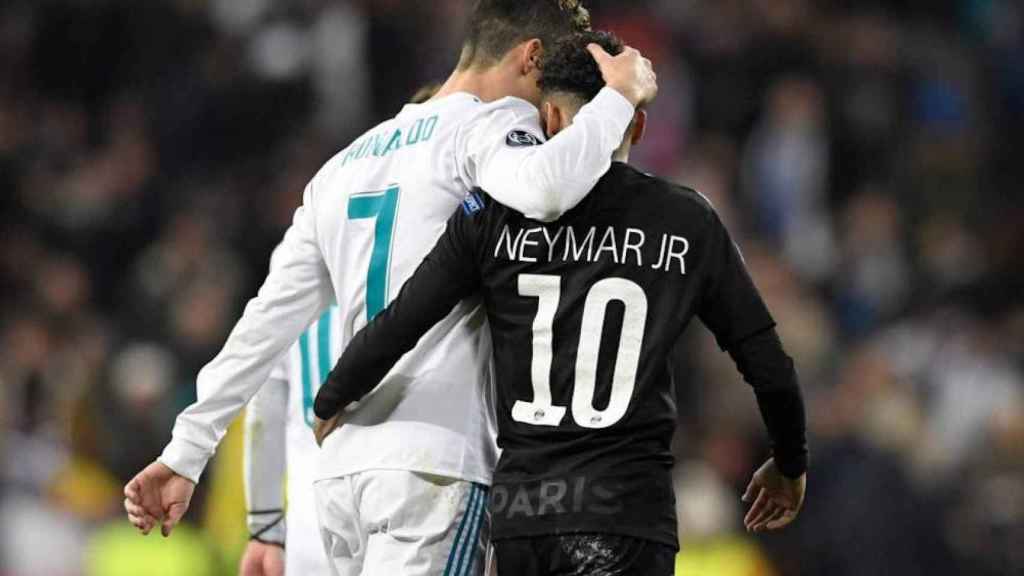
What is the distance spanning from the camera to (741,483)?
29.6ft

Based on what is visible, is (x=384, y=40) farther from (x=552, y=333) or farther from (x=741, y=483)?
(x=552, y=333)

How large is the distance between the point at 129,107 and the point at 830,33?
4816 millimetres

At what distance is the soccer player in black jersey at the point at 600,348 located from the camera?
3.77 m

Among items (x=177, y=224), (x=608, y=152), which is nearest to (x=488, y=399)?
(x=608, y=152)

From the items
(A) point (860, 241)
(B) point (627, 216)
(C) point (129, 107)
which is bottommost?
(B) point (627, 216)

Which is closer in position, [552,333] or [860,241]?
[552,333]

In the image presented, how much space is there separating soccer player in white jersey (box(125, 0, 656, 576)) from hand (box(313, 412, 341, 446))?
2 cm

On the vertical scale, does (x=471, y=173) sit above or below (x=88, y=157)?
below

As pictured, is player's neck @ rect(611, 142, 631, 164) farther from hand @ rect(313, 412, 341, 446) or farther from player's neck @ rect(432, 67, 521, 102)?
hand @ rect(313, 412, 341, 446)

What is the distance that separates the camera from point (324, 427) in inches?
166

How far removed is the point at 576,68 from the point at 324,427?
952mm

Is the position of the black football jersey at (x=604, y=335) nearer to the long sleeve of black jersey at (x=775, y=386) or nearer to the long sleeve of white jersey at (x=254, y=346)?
the long sleeve of black jersey at (x=775, y=386)

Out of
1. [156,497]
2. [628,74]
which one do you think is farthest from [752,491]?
[156,497]

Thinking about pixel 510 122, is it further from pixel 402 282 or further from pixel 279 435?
pixel 279 435
